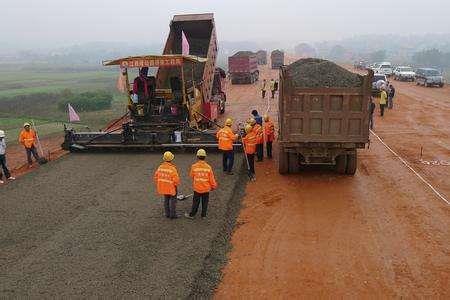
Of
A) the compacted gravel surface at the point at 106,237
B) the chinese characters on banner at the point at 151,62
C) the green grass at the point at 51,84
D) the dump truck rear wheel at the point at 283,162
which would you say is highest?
the chinese characters on banner at the point at 151,62

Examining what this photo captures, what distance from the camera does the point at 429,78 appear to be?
33250mm

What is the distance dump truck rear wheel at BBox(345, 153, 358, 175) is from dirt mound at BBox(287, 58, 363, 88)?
1800 millimetres

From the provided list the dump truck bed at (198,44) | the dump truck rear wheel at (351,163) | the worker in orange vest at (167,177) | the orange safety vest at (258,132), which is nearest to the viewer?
the worker in orange vest at (167,177)

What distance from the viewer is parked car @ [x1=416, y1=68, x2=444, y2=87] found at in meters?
33.1

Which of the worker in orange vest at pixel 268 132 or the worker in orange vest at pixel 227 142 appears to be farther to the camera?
the worker in orange vest at pixel 268 132

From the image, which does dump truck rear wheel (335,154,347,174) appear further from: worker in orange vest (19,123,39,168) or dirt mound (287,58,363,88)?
worker in orange vest (19,123,39,168)

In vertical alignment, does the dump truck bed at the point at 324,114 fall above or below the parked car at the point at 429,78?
above

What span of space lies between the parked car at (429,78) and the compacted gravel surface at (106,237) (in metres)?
26.8

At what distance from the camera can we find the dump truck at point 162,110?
13391mm

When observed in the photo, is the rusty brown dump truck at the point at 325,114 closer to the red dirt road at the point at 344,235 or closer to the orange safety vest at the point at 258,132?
the red dirt road at the point at 344,235

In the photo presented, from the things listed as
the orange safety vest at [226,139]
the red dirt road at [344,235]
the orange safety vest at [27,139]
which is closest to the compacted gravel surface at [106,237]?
the red dirt road at [344,235]

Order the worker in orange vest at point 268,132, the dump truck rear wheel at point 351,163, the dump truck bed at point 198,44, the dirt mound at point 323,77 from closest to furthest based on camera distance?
the dirt mound at point 323,77 < the dump truck rear wheel at point 351,163 < the worker in orange vest at point 268,132 < the dump truck bed at point 198,44

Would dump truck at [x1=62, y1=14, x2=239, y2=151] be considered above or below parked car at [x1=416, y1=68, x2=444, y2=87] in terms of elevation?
above

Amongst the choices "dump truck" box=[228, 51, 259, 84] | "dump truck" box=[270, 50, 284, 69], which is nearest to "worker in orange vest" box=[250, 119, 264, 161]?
"dump truck" box=[228, 51, 259, 84]
